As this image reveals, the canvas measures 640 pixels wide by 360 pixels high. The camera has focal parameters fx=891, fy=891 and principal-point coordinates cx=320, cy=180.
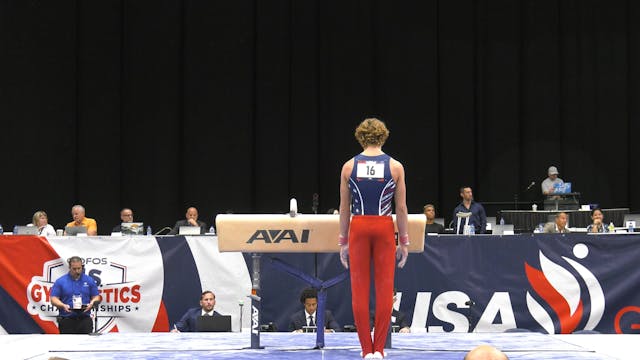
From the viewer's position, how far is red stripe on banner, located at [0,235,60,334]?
35.9 ft

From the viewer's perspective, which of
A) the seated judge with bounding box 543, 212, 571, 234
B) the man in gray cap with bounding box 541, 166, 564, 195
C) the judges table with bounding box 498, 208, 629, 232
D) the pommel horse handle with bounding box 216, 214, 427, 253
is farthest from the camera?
the man in gray cap with bounding box 541, 166, 564, 195

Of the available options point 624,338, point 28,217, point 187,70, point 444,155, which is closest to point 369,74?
point 444,155

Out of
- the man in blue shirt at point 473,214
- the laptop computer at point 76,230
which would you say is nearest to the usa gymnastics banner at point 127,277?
the laptop computer at point 76,230

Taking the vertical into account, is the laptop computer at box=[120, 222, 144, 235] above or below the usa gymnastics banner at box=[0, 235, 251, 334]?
above

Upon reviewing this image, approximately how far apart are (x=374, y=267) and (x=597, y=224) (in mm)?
8777

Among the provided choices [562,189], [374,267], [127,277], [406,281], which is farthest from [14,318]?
[562,189]

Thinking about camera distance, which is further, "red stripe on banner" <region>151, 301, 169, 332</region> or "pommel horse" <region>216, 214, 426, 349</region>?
"red stripe on banner" <region>151, 301, 169, 332</region>

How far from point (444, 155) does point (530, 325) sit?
7.36 meters

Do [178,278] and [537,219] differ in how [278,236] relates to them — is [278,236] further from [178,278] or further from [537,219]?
[537,219]

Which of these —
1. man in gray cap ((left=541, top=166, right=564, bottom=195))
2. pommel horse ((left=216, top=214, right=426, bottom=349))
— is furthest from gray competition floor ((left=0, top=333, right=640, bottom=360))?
man in gray cap ((left=541, top=166, right=564, bottom=195))

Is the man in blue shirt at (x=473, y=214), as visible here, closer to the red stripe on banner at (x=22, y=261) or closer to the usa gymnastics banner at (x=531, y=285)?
the usa gymnastics banner at (x=531, y=285)

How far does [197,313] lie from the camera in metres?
10.6

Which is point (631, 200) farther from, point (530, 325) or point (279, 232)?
point (279, 232)

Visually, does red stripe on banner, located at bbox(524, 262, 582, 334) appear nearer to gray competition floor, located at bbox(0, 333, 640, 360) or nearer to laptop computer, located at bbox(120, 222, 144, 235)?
gray competition floor, located at bbox(0, 333, 640, 360)
